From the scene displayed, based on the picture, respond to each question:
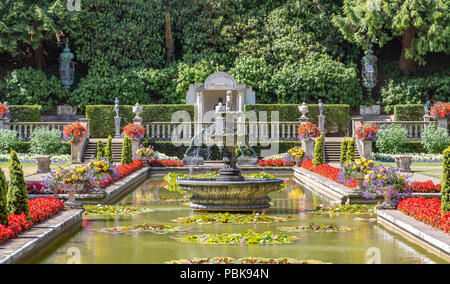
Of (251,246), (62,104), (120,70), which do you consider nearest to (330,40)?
(120,70)

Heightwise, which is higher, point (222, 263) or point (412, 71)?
point (412, 71)

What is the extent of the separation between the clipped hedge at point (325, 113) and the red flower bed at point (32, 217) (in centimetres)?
1921

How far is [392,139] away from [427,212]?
709 inches

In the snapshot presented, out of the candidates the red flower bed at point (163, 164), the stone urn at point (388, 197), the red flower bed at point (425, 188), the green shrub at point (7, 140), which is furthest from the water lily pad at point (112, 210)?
the green shrub at point (7, 140)

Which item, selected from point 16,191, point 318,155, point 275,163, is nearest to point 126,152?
point 275,163

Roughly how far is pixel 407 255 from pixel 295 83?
24556mm

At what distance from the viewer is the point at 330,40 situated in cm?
3453

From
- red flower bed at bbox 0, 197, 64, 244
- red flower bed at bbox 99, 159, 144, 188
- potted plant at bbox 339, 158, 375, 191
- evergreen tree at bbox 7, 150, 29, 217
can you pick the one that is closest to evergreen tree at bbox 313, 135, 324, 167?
red flower bed at bbox 99, 159, 144, 188

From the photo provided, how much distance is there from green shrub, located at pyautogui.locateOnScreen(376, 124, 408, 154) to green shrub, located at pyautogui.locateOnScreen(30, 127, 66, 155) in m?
13.0

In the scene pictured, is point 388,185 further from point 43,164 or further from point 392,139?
point 392,139

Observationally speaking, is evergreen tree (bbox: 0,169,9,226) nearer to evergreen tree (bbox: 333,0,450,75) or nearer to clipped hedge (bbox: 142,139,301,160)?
clipped hedge (bbox: 142,139,301,160)

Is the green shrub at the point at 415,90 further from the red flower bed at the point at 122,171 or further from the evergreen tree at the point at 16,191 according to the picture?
the evergreen tree at the point at 16,191
